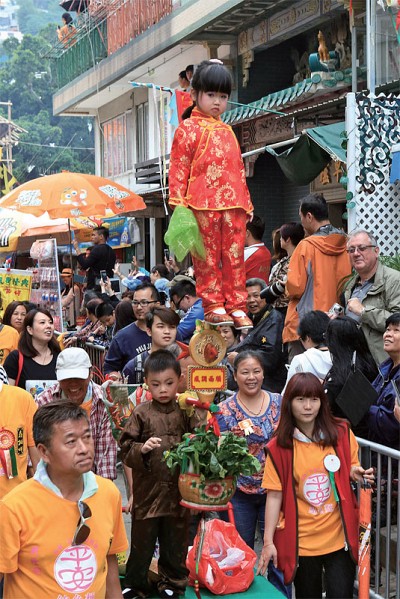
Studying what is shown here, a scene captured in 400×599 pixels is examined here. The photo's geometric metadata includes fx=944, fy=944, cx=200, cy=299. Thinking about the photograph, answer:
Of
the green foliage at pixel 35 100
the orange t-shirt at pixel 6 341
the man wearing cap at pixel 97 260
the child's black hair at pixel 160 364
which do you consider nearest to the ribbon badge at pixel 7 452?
the child's black hair at pixel 160 364

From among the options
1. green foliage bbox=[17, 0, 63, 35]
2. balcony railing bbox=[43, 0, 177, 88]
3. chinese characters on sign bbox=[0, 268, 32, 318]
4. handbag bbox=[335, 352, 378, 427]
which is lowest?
handbag bbox=[335, 352, 378, 427]

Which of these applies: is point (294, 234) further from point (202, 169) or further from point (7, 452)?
point (7, 452)

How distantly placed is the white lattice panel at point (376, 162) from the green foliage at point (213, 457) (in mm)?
4671

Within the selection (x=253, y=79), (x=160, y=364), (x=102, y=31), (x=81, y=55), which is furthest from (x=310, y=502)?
(x=81, y=55)

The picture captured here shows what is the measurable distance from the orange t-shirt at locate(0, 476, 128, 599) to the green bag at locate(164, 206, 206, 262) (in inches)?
82.0

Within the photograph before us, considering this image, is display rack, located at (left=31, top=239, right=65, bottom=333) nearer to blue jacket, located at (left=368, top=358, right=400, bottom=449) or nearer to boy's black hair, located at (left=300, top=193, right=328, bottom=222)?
boy's black hair, located at (left=300, top=193, right=328, bottom=222)

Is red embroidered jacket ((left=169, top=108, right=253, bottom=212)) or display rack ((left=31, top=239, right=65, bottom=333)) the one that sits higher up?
red embroidered jacket ((left=169, top=108, right=253, bottom=212))

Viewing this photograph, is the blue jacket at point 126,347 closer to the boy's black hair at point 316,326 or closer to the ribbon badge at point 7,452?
the boy's black hair at point 316,326

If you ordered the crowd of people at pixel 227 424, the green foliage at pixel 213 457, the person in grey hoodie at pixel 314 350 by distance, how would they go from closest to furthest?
the crowd of people at pixel 227 424
the green foliage at pixel 213 457
the person in grey hoodie at pixel 314 350

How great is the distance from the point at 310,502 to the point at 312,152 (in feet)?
20.1

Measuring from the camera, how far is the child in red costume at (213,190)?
19.0 feet

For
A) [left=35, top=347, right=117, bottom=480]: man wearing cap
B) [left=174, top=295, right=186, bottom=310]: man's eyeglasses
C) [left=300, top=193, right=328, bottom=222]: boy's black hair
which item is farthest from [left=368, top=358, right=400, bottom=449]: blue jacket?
[left=174, top=295, right=186, bottom=310]: man's eyeglasses

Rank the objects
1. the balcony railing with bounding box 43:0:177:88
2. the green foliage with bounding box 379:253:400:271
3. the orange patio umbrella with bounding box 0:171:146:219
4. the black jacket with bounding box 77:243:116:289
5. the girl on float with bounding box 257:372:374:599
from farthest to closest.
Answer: the balcony railing with bounding box 43:0:177:88, the black jacket with bounding box 77:243:116:289, the orange patio umbrella with bounding box 0:171:146:219, the green foliage with bounding box 379:253:400:271, the girl on float with bounding box 257:372:374:599

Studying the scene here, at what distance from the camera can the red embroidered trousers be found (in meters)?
5.82
